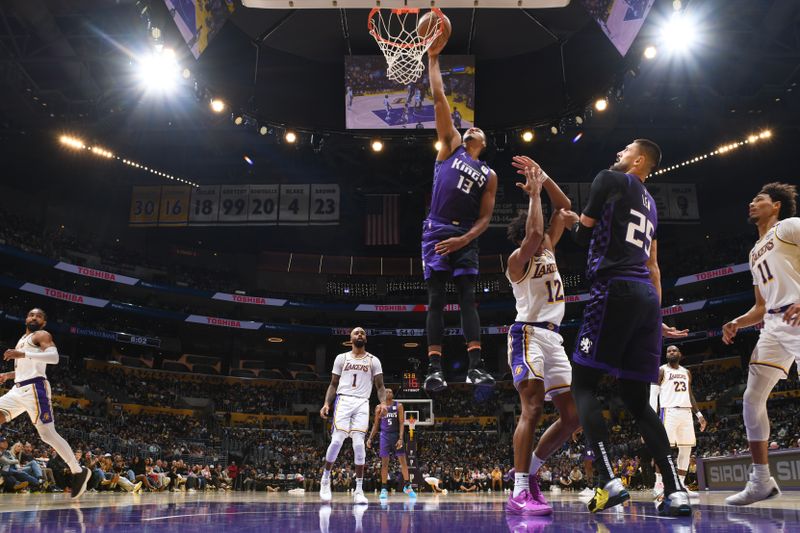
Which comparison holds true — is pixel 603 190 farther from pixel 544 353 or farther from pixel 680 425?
pixel 680 425

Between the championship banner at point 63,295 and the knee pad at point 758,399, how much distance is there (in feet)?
96.0

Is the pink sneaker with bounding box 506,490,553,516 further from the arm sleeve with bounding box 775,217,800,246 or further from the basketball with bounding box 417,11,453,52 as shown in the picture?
the basketball with bounding box 417,11,453,52

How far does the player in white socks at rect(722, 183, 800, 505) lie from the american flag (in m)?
24.1

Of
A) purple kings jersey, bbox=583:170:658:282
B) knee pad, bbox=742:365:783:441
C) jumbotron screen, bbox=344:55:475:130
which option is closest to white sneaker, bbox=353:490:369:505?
knee pad, bbox=742:365:783:441

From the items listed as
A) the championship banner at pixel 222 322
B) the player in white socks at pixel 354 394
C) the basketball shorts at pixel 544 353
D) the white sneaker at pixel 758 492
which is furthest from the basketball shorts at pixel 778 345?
the championship banner at pixel 222 322

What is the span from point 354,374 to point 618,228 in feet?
17.3

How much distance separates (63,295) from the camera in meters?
28.2

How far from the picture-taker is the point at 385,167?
27.2 meters

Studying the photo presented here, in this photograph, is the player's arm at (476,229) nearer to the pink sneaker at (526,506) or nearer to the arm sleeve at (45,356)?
the pink sneaker at (526,506)

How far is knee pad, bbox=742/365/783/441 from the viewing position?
4.82 metres

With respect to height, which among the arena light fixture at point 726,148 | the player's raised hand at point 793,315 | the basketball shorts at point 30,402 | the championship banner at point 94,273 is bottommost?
the basketball shorts at point 30,402

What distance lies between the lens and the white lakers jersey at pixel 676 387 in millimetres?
9375

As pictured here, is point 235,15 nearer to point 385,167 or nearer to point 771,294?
point 385,167

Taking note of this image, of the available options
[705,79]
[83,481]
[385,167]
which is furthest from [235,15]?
[705,79]
